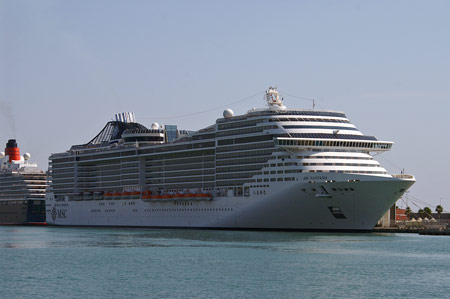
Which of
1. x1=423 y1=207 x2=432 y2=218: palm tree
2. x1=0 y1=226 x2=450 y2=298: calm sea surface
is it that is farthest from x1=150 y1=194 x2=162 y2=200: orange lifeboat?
x1=423 y1=207 x2=432 y2=218: palm tree

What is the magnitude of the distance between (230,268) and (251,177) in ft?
124

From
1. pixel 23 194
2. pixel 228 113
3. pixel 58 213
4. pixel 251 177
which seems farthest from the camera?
pixel 23 194

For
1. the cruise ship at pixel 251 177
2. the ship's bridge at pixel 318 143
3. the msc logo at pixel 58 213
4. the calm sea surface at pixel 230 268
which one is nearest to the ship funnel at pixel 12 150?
the msc logo at pixel 58 213

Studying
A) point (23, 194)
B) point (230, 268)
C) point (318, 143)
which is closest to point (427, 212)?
point (23, 194)

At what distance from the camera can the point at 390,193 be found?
85.5m

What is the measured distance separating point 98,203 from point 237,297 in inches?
3390

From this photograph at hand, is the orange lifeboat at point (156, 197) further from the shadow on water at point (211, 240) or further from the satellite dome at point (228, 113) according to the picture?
the shadow on water at point (211, 240)

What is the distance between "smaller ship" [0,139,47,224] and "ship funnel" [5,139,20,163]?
6.80m

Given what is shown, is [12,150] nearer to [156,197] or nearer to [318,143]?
[156,197]

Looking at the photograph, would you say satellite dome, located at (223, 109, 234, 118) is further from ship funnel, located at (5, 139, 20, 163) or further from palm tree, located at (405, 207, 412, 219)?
ship funnel, located at (5, 139, 20, 163)

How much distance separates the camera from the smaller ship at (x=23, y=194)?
161 meters

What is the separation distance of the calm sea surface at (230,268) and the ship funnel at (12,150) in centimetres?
9628

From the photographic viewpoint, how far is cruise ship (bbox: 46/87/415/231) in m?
85.9

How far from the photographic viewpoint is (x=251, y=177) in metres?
94.7
